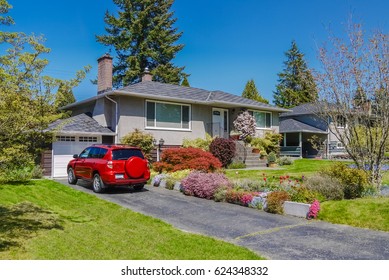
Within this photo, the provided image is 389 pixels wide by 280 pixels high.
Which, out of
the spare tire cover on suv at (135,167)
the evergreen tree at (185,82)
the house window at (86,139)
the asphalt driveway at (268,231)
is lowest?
the asphalt driveway at (268,231)

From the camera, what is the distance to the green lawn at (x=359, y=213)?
748 cm

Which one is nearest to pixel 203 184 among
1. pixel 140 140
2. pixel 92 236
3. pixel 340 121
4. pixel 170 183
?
pixel 170 183

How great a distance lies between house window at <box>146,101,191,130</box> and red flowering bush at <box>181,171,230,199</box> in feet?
27.1

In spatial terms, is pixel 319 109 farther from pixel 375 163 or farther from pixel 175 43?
pixel 175 43

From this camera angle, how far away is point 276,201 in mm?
9086

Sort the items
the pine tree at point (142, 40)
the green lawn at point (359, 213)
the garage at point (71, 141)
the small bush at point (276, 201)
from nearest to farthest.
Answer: the green lawn at point (359, 213)
the small bush at point (276, 201)
the garage at point (71, 141)
the pine tree at point (142, 40)

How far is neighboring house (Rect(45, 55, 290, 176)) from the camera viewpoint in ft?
60.0

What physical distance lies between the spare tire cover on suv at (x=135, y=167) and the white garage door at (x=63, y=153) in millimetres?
7081

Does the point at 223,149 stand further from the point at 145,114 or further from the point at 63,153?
the point at 63,153

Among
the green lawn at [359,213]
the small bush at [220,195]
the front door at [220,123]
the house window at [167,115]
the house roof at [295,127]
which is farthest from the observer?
the house roof at [295,127]

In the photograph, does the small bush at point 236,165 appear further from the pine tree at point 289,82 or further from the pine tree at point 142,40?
the pine tree at point 289,82

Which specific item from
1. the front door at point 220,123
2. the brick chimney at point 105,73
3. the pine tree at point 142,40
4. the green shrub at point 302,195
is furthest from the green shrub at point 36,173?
the pine tree at point 142,40

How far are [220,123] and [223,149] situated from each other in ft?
13.8

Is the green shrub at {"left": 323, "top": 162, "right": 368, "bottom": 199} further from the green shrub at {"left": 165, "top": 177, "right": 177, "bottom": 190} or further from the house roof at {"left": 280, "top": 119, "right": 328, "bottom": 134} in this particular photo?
the house roof at {"left": 280, "top": 119, "right": 328, "bottom": 134}
